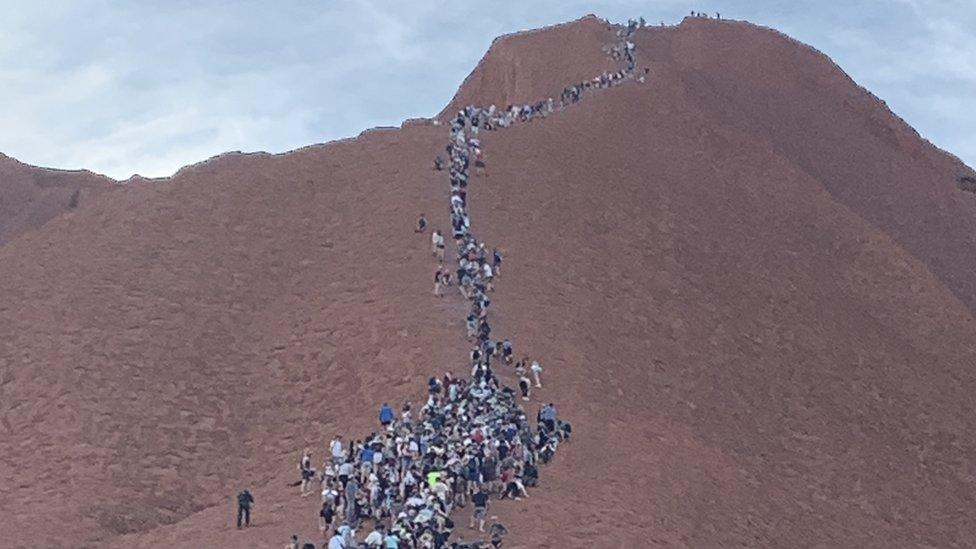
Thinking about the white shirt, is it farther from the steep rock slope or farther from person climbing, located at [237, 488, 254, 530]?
the steep rock slope

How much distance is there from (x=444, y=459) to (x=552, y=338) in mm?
11020

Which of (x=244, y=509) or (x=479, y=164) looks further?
(x=479, y=164)

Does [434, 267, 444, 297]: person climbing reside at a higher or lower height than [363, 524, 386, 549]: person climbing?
higher

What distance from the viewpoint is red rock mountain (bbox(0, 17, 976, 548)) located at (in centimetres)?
3412

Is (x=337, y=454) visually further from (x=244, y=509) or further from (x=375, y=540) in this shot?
(x=375, y=540)

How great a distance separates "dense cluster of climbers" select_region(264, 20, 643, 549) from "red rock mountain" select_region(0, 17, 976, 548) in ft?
2.30

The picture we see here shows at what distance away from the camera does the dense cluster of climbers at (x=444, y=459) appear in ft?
90.3

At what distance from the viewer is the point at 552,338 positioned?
1596 inches

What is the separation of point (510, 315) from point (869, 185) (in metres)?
33.6

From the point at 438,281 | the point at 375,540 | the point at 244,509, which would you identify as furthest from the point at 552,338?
the point at 375,540

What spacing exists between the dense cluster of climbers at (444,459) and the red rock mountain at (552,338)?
70 cm

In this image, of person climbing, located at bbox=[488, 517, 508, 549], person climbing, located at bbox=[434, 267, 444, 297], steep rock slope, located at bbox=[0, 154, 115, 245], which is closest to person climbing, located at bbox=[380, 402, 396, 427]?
person climbing, located at bbox=[488, 517, 508, 549]

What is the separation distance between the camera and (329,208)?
51594 millimetres

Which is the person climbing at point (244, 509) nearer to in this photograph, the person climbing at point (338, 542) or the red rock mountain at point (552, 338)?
the red rock mountain at point (552, 338)
